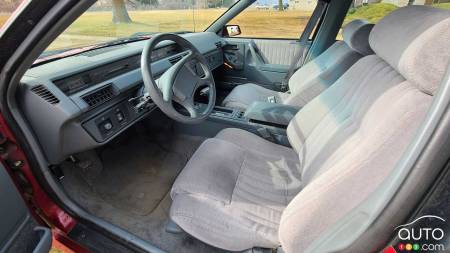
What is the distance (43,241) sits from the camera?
1.07 metres

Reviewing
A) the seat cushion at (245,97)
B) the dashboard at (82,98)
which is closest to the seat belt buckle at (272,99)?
the seat cushion at (245,97)

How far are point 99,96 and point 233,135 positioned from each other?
2.42 feet

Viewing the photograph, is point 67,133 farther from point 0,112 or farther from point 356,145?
point 356,145

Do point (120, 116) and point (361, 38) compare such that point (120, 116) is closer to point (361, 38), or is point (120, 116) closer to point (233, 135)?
point (233, 135)

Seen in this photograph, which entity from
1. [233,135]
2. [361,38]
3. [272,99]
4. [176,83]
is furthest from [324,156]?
[272,99]

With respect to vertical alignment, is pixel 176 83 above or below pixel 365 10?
below

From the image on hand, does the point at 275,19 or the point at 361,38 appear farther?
the point at 275,19

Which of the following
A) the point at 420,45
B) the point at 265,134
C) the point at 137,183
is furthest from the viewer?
the point at 137,183

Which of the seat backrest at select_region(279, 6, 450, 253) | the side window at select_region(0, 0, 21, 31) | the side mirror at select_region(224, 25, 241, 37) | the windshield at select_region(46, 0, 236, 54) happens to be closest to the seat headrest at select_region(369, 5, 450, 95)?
the seat backrest at select_region(279, 6, 450, 253)

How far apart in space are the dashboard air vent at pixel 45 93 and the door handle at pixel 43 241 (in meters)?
0.52

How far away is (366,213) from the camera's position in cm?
65

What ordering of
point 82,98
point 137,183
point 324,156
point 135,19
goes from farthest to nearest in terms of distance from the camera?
point 135,19 < point 137,183 < point 82,98 < point 324,156

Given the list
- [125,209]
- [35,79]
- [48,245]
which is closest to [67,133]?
[35,79]

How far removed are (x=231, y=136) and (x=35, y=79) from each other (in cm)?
97
